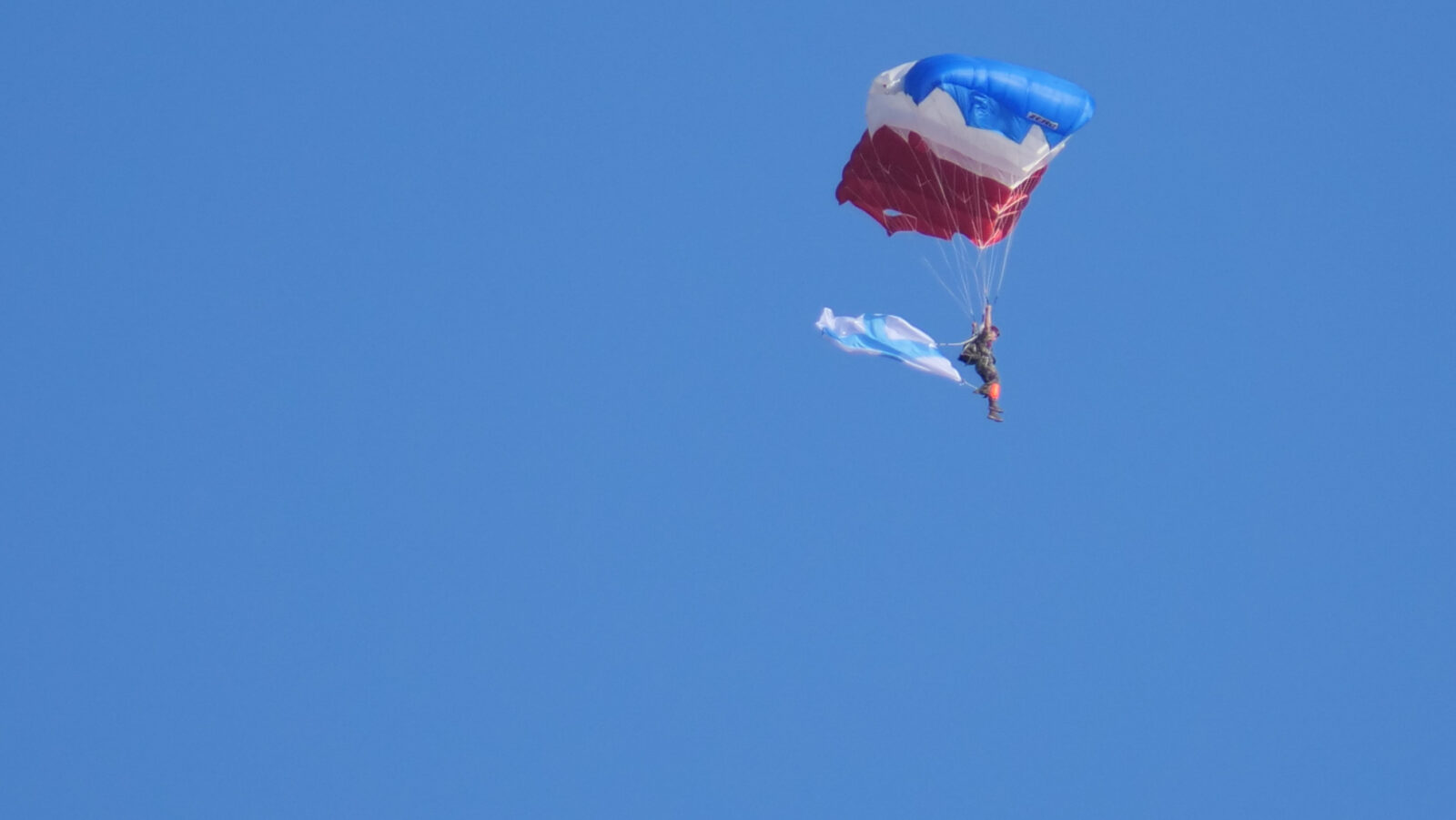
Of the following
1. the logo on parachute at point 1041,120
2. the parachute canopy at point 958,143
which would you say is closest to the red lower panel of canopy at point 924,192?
the parachute canopy at point 958,143

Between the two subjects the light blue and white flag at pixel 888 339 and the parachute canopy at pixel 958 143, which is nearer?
the parachute canopy at pixel 958 143

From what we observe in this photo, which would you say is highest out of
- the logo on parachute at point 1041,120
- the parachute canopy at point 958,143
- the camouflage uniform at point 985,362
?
the parachute canopy at point 958,143

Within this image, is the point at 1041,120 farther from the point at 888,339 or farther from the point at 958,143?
the point at 888,339

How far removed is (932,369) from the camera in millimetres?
26375

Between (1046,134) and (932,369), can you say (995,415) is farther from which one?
(1046,134)

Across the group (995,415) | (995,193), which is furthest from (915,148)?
(995,415)

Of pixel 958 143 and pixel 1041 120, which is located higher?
pixel 958 143

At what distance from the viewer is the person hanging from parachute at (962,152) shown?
24953 mm

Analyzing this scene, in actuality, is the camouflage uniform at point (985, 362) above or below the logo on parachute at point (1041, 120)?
below

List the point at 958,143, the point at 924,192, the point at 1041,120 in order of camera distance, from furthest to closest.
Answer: the point at 924,192 < the point at 958,143 < the point at 1041,120

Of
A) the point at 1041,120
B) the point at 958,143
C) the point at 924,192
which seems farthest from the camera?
the point at 924,192

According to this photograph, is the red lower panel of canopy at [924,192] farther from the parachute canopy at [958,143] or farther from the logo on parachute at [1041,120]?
the logo on parachute at [1041,120]

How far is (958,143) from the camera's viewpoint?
25.8m

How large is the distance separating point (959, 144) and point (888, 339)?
2.23m
